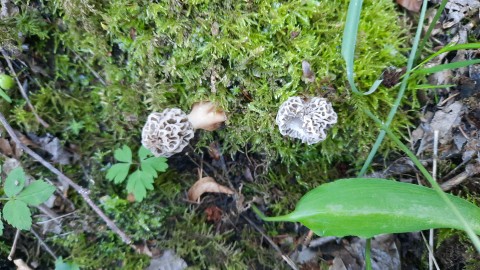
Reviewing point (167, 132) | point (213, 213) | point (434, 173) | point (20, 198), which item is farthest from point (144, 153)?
point (434, 173)

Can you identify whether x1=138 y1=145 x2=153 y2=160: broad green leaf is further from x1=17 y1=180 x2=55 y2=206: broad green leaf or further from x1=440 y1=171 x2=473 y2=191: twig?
x1=440 y1=171 x2=473 y2=191: twig

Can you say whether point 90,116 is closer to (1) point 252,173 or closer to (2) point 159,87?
(2) point 159,87

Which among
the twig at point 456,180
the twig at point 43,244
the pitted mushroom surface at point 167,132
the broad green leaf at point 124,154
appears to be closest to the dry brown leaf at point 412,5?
the twig at point 456,180

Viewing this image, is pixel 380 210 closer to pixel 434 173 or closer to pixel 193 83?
pixel 434 173

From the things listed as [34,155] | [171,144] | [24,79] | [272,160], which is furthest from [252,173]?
[24,79]

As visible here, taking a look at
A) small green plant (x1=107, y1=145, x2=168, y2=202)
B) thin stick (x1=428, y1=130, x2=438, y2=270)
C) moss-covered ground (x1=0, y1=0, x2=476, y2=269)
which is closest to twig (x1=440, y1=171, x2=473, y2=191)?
thin stick (x1=428, y1=130, x2=438, y2=270)
